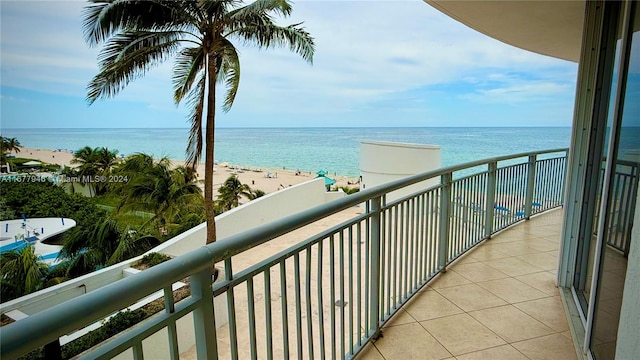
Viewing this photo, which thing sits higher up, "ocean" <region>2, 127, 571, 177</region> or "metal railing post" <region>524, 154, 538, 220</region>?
"metal railing post" <region>524, 154, 538, 220</region>

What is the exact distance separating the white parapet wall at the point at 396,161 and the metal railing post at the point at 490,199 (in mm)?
6970

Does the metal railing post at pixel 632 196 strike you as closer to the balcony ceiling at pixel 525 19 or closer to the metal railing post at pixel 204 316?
the metal railing post at pixel 204 316

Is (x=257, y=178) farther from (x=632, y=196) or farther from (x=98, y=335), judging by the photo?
(x=632, y=196)

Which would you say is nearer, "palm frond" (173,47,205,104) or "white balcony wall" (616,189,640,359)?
"white balcony wall" (616,189,640,359)

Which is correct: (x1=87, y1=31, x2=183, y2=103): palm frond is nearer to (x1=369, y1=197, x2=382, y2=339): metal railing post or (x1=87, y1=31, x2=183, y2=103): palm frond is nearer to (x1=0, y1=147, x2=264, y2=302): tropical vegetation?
(x1=0, y1=147, x2=264, y2=302): tropical vegetation

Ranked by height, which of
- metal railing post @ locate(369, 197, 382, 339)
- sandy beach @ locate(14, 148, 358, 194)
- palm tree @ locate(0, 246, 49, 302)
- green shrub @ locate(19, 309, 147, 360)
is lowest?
sandy beach @ locate(14, 148, 358, 194)

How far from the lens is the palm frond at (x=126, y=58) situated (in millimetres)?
7473

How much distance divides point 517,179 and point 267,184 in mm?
29322

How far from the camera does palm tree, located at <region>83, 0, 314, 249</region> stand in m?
7.38

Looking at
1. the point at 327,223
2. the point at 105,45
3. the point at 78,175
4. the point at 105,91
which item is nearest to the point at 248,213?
the point at 327,223

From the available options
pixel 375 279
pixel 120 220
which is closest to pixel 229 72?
pixel 120 220

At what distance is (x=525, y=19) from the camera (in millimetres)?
3580

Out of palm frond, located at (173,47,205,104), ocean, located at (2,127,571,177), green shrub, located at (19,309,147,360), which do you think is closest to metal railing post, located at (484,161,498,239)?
green shrub, located at (19,309,147,360)

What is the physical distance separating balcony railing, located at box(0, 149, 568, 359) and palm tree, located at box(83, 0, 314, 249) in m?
5.51
